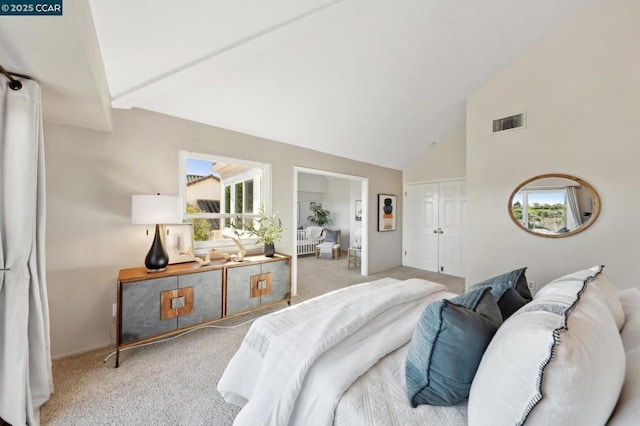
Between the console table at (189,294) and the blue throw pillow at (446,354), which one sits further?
the console table at (189,294)

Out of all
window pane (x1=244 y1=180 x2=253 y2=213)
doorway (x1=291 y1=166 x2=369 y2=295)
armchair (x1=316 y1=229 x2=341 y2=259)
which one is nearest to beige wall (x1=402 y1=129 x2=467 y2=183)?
doorway (x1=291 y1=166 x2=369 y2=295)

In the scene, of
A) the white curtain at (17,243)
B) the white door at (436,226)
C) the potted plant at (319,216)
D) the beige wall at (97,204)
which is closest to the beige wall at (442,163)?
the white door at (436,226)

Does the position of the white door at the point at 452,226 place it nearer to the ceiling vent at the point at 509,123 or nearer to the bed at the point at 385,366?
the ceiling vent at the point at 509,123

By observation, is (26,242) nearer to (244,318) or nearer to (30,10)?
(30,10)

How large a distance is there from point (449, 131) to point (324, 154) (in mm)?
2376

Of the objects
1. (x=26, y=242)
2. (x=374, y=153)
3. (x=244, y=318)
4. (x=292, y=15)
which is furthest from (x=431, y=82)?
(x=26, y=242)

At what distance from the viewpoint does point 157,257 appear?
2.27m

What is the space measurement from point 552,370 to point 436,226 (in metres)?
4.89

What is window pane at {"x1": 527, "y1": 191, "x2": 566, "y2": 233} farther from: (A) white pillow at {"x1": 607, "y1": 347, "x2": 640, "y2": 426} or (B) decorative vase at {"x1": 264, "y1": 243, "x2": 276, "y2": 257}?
(B) decorative vase at {"x1": 264, "y1": 243, "x2": 276, "y2": 257}

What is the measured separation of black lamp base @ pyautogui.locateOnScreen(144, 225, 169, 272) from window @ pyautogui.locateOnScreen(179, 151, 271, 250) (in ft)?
1.77

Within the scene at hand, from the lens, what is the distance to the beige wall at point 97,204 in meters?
2.13

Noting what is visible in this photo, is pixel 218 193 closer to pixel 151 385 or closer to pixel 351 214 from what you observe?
pixel 151 385

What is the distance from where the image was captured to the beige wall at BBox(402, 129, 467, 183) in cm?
460

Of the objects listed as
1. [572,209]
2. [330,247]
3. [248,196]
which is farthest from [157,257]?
[330,247]
